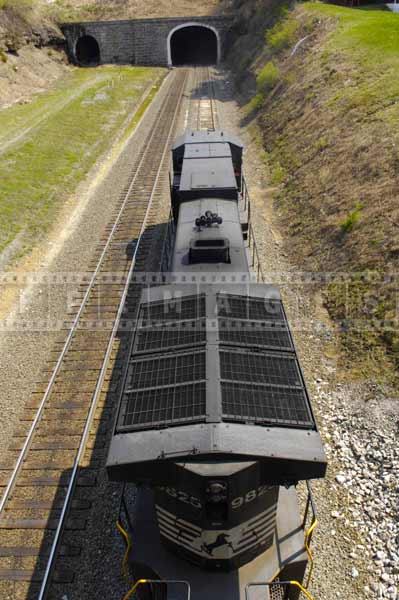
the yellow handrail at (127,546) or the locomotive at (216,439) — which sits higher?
the locomotive at (216,439)

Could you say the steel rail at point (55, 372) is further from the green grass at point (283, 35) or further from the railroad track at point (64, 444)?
the green grass at point (283, 35)

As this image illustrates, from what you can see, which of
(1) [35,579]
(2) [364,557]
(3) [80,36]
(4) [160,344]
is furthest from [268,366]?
(3) [80,36]

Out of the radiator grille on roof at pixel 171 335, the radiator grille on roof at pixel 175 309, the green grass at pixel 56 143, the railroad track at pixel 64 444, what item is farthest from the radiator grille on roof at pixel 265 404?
the green grass at pixel 56 143

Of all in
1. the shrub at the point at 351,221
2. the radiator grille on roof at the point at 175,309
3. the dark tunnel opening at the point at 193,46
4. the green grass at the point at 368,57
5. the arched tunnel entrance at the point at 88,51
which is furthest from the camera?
the dark tunnel opening at the point at 193,46

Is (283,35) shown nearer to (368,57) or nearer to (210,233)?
(368,57)

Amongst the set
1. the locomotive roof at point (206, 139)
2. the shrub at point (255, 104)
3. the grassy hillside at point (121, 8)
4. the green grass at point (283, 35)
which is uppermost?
the grassy hillside at point (121, 8)

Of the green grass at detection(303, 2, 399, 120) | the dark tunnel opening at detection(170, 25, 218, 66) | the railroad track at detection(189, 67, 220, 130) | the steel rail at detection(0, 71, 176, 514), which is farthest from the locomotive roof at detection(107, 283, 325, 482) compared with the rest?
the dark tunnel opening at detection(170, 25, 218, 66)

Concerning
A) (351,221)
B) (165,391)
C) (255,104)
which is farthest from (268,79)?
(165,391)

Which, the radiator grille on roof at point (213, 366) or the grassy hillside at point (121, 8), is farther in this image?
the grassy hillside at point (121, 8)
